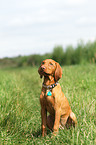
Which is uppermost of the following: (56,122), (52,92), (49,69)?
(49,69)

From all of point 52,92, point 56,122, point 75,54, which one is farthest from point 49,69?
point 75,54

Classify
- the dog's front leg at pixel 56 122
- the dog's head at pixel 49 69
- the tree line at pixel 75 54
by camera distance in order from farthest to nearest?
the tree line at pixel 75 54
the dog's front leg at pixel 56 122
the dog's head at pixel 49 69

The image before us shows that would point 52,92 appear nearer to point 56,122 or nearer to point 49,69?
point 49,69

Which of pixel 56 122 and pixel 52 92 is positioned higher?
pixel 52 92

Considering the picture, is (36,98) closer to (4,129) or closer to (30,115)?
(30,115)

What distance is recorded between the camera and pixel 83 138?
8.67ft

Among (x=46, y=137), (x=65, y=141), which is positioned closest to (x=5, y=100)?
(x=46, y=137)

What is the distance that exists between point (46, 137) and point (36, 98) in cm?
253

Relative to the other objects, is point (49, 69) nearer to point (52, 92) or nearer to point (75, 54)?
point (52, 92)

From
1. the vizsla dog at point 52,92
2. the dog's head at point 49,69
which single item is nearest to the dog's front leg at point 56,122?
the vizsla dog at point 52,92

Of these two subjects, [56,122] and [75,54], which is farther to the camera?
[75,54]

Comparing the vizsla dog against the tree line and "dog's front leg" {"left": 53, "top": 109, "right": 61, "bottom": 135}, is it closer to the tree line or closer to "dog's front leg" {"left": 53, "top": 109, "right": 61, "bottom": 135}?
"dog's front leg" {"left": 53, "top": 109, "right": 61, "bottom": 135}

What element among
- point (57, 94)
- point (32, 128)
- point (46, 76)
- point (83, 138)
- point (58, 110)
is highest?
point (46, 76)

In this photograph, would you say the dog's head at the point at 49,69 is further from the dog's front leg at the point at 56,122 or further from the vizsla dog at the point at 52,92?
the dog's front leg at the point at 56,122
